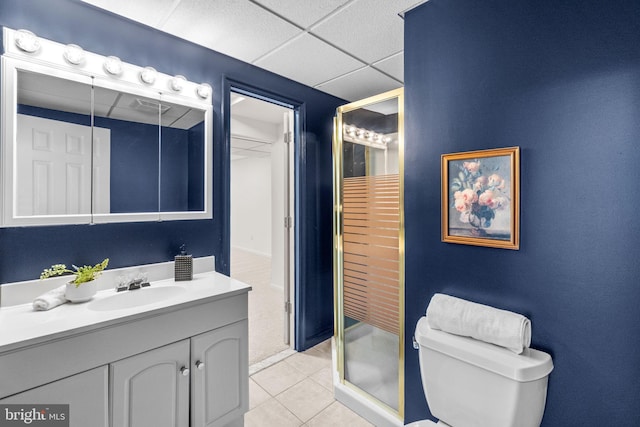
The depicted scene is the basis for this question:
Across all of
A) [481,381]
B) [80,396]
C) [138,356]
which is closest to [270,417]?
[138,356]

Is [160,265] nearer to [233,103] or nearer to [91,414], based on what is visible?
[91,414]

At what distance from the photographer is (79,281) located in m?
1.37

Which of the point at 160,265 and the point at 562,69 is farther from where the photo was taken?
the point at 160,265

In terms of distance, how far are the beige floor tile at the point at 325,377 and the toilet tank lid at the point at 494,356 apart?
1.17m

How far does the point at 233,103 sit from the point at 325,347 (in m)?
2.83

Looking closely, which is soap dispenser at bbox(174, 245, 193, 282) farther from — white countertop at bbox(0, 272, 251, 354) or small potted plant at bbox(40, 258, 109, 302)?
small potted plant at bbox(40, 258, 109, 302)

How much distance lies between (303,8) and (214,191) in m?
1.26

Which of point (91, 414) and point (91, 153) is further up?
point (91, 153)

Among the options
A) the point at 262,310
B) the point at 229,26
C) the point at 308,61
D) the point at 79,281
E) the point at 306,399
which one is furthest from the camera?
the point at 262,310

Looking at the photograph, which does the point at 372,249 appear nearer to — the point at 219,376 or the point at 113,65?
the point at 219,376

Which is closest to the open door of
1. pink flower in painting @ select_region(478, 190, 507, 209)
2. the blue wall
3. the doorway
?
the doorway

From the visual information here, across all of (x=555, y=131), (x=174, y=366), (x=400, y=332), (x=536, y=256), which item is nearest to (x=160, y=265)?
(x=174, y=366)

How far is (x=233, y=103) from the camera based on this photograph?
331 cm

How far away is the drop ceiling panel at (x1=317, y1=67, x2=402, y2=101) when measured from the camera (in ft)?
7.75
